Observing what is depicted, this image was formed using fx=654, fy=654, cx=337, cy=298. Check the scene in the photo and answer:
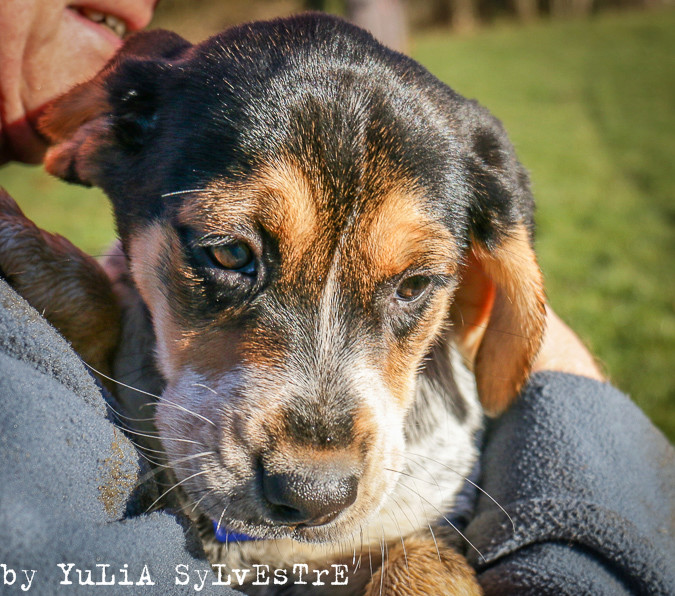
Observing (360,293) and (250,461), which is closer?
(250,461)

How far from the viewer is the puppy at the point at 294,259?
2.31 metres

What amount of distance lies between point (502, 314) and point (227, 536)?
160cm

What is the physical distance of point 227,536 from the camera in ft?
8.20

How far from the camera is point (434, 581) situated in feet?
8.22

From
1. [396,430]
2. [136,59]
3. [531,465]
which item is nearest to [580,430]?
[531,465]

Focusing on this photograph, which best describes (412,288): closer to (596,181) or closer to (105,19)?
(105,19)

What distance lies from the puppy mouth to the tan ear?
2.25 m

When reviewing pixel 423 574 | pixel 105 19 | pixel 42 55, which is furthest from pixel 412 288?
pixel 105 19

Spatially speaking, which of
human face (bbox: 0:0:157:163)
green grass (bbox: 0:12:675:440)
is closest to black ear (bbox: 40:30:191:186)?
human face (bbox: 0:0:157:163)

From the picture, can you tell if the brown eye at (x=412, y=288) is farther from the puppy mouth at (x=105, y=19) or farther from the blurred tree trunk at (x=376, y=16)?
the blurred tree trunk at (x=376, y=16)

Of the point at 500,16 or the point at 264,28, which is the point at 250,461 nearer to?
the point at 264,28

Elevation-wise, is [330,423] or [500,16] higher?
[330,423]

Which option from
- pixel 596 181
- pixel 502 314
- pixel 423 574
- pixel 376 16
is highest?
pixel 502 314

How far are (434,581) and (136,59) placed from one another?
2.44m
